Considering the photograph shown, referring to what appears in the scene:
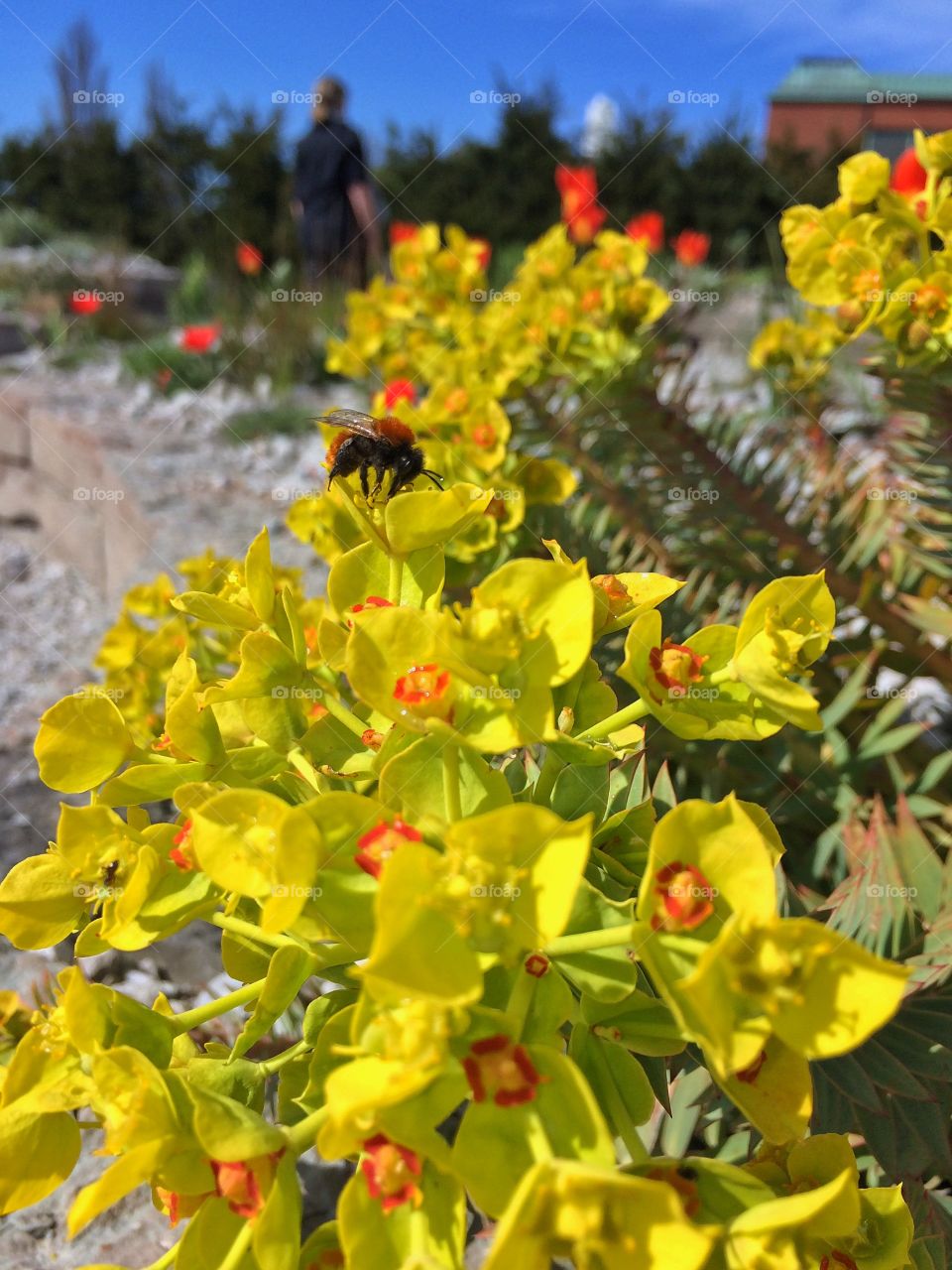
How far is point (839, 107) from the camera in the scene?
1669cm

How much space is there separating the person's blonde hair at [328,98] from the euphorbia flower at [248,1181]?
6714mm

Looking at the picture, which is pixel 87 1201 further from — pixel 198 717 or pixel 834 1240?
pixel 834 1240

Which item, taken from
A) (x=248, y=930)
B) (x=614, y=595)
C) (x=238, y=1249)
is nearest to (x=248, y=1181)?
(x=238, y=1249)

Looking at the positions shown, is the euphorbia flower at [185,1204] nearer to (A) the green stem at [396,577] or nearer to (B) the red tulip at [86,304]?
(A) the green stem at [396,577]

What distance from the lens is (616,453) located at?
7.72 feet

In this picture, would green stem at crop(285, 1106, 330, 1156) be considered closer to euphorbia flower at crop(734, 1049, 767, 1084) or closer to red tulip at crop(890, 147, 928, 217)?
euphorbia flower at crop(734, 1049, 767, 1084)

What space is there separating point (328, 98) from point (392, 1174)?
23.0ft

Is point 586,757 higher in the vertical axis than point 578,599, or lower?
lower

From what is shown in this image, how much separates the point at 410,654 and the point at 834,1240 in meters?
0.54

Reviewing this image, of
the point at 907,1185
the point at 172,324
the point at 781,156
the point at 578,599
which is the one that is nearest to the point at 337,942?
the point at 578,599

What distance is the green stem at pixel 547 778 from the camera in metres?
0.85

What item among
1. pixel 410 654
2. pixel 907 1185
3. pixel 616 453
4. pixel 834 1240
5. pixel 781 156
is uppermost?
pixel 781 156

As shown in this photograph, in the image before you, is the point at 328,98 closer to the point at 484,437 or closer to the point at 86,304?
the point at 86,304

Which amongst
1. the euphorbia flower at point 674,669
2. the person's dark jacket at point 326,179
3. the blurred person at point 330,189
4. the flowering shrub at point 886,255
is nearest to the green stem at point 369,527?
the euphorbia flower at point 674,669
